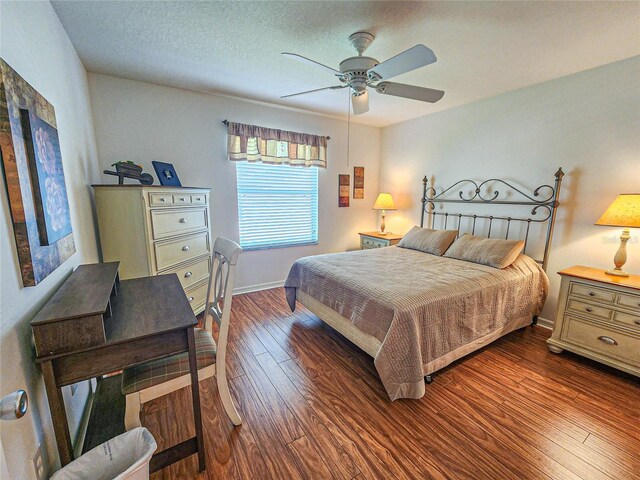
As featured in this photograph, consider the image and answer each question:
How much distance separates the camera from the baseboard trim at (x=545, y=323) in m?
2.86

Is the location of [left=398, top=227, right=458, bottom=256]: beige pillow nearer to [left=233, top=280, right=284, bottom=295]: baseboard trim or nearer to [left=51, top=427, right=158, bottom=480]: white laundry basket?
[left=233, top=280, right=284, bottom=295]: baseboard trim

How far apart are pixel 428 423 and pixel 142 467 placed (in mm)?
1500

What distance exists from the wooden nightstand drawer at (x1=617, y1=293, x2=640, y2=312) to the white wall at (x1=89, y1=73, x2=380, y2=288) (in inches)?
126

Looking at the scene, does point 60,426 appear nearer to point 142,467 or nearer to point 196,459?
point 142,467

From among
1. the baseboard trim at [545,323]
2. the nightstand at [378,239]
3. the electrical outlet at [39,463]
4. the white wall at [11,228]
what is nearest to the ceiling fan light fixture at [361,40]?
the white wall at [11,228]

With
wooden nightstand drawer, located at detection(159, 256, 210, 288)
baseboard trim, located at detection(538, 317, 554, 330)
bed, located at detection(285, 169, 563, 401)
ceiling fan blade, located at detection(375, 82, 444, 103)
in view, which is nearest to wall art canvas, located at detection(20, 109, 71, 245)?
wooden nightstand drawer, located at detection(159, 256, 210, 288)

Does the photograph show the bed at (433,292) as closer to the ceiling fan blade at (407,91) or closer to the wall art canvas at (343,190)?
the wall art canvas at (343,190)

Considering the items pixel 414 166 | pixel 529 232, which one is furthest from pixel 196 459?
pixel 414 166

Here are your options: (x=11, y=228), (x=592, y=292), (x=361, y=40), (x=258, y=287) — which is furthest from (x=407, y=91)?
(x=258, y=287)

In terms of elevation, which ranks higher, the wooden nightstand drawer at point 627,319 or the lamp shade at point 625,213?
the lamp shade at point 625,213

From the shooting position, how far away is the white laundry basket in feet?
3.37

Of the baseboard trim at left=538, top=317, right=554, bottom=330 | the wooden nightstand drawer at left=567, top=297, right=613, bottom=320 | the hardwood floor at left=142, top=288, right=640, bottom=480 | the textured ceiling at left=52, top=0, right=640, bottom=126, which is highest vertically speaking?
the textured ceiling at left=52, top=0, right=640, bottom=126

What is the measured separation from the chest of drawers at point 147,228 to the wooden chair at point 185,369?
94 cm

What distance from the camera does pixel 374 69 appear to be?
6.13 ft
